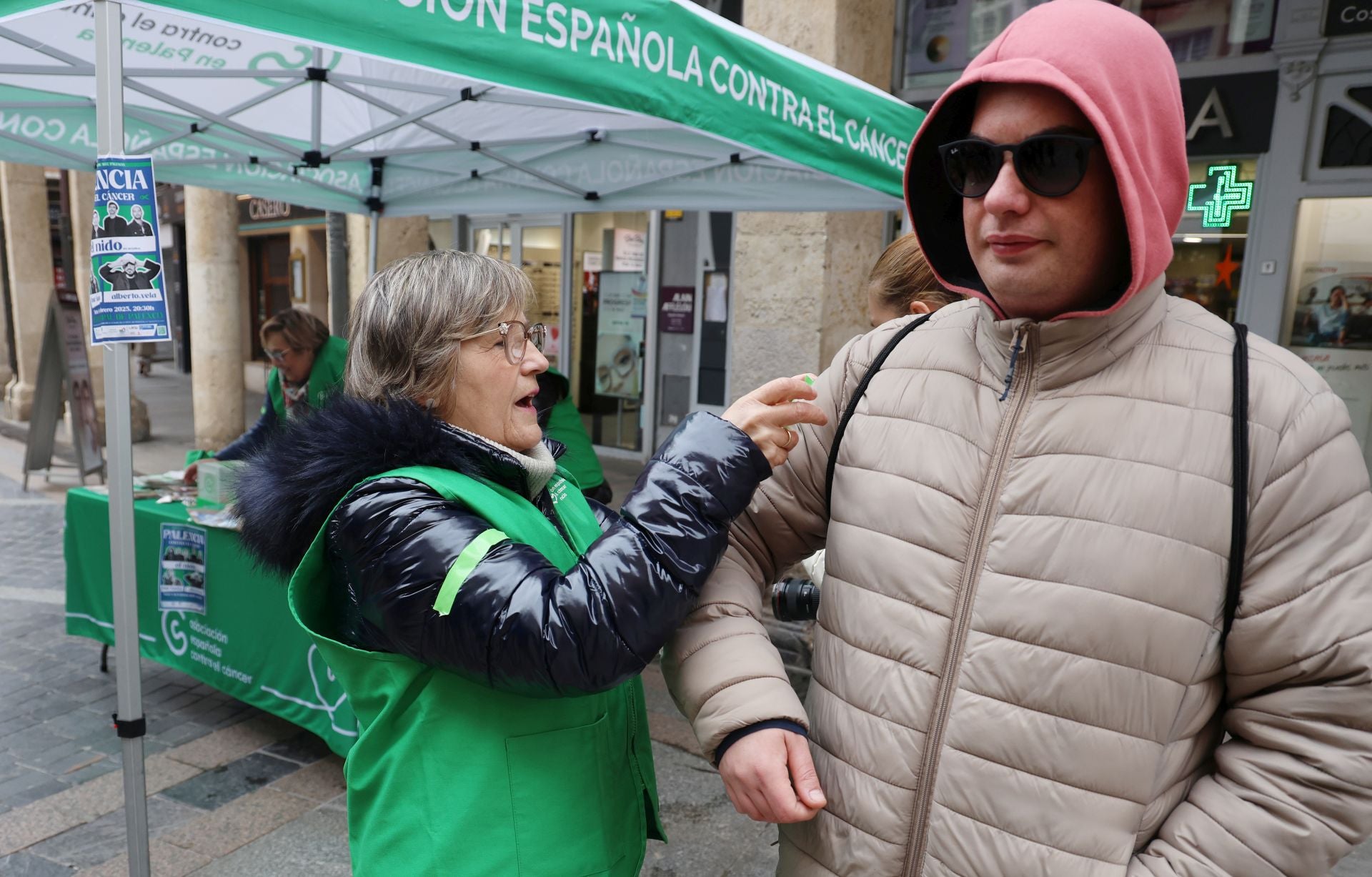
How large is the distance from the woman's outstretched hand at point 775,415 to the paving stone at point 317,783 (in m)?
3.01

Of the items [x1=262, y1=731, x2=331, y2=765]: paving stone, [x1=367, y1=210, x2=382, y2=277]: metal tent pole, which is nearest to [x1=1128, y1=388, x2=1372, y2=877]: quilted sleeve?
[x1=262, y1=731, x2=331, y2=765]: paving stone

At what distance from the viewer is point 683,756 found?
3945 millimetres

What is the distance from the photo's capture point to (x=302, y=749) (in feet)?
13.2

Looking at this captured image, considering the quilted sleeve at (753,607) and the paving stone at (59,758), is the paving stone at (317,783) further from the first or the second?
the quilted sleeve at (753,607)

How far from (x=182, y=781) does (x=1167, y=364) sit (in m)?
3.99

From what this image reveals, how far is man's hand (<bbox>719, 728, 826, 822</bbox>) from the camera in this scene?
118 centimetres

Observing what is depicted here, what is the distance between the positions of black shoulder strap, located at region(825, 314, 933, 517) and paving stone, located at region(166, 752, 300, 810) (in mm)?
3227

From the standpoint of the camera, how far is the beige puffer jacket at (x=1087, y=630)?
1.05 m

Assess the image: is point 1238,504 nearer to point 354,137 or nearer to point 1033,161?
point 1033,161

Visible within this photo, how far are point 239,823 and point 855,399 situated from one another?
315 centimetres

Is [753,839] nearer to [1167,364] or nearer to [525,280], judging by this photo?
[525,280]

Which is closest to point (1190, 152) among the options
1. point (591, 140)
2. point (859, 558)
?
point (591, 140)

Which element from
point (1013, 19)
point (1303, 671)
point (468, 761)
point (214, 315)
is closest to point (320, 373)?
point (468, 761)

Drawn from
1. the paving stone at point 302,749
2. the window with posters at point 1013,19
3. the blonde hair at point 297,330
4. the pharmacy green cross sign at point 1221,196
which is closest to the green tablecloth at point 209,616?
the paving stone at point 302,749
